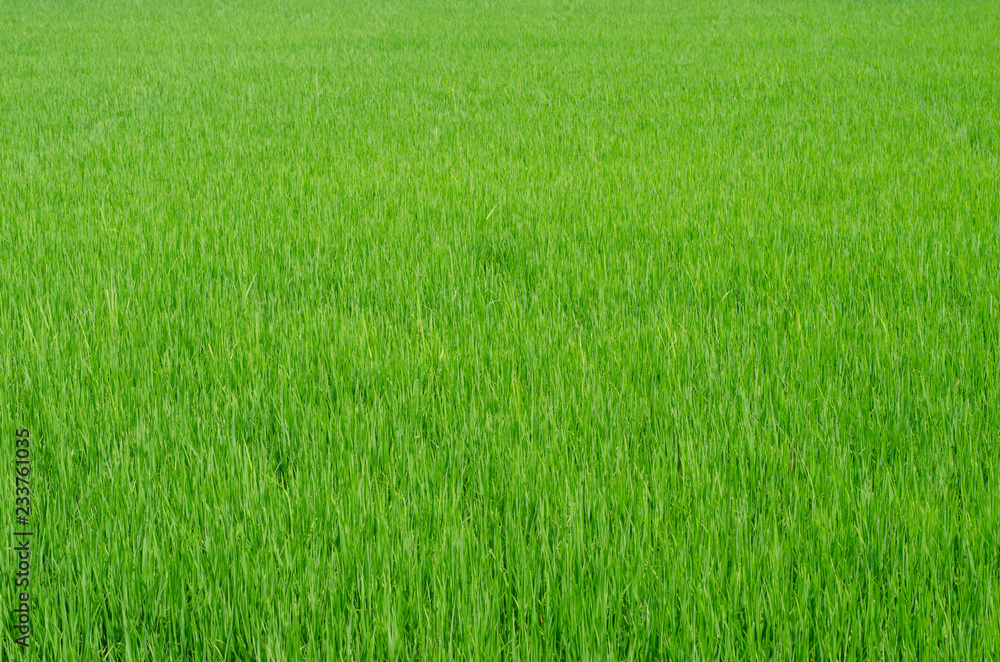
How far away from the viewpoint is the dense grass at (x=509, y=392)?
135 cm

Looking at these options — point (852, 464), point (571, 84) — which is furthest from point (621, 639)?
point (571, 84)

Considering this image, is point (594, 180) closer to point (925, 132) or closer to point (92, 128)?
point (925, 132)

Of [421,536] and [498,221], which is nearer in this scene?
[421,536]

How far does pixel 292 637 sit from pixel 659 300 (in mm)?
1814

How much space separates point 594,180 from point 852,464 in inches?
109

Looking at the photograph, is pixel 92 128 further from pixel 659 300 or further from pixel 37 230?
pixel 659 300

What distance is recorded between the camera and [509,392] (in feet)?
6.96

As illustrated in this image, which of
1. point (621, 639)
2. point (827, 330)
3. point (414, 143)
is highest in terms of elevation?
point (414, 143)

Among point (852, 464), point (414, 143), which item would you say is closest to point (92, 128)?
point (414, 143)

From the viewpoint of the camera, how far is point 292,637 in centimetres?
128

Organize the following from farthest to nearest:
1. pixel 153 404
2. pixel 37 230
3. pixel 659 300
A: pixel 37 230
pixel 659 300
pixel 153 404

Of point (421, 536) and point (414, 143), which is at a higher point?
point (414, 143)

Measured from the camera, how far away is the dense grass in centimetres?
135

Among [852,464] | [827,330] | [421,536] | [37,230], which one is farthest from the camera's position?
[37,230]
